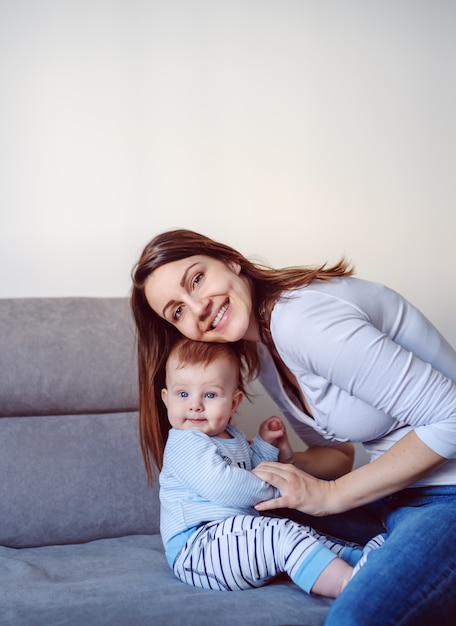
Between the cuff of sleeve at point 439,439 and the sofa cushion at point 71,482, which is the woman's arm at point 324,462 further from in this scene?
the cuff of sleeve at point 439,439

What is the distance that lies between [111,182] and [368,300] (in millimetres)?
1252

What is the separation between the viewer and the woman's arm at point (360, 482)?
1469mm

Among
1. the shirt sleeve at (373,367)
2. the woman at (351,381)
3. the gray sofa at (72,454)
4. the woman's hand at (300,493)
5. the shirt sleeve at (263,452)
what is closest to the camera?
the woman at (351,381)

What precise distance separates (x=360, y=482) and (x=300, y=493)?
0.43ft

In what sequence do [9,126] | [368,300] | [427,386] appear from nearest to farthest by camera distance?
[427,386] < [368,300] < [9,126]

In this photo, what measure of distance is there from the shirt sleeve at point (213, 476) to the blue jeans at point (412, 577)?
0.31 meters

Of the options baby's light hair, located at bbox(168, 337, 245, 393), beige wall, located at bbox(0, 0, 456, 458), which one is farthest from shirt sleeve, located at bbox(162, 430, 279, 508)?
beige wall, located at bbox(0, 0, 456, 458)

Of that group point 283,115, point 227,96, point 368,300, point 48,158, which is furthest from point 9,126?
point 368,300

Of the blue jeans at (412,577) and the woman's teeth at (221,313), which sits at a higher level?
the woman's teeth at (221,313)

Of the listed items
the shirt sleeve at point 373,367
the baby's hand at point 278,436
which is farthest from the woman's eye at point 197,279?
the baby's hand at point 278,436

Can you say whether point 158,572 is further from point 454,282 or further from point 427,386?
point 454,282

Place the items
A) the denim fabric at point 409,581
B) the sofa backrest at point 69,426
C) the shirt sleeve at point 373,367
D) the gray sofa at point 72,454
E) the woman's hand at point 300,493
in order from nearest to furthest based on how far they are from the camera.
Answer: the denim fabric at point 409,581
the shirt sleeve at point 373,367
the woman's hand at point 300,493
the gray sofa at point 72,454
the sofa backrest at point 69,426

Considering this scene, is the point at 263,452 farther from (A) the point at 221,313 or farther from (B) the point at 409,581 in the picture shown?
(B) the point at 409,581

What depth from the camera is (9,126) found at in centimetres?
239
